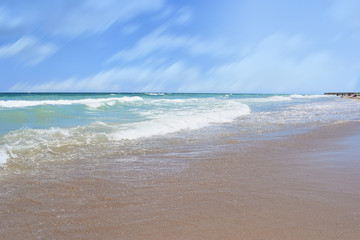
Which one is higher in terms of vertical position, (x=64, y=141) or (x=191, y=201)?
(x=64, y=141)

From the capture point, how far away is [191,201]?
9.71ft

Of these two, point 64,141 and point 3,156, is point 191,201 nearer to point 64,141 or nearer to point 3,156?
point 3,156

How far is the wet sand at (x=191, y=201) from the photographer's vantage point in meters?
2.35

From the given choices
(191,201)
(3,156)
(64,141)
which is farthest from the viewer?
(64,141)

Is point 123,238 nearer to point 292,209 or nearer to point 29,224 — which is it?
point 29,224

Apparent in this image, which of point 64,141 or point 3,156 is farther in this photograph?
point 64,141

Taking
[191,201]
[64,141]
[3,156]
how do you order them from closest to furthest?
[191,201], [3,156], [64,141]

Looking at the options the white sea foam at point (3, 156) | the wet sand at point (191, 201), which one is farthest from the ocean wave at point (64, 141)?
the wet sand at point (191, 201)

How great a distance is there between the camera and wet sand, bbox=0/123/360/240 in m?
2.35

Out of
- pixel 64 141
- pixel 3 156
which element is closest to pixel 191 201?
pixel 3 156

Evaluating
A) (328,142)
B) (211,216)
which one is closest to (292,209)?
(211,216)

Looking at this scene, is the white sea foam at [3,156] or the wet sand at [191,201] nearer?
the wet sand at [191,201]

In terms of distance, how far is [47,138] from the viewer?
21.5ft

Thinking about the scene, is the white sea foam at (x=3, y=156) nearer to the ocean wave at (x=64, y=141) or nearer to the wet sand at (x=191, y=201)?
the ocean wave at (x=64, y=141)
